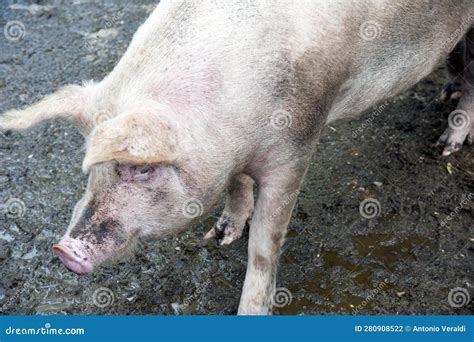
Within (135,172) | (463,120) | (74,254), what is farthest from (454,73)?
(74,254)

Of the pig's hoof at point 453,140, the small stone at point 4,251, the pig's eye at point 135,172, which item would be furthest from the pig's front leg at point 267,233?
the pig's hoof at point 453,140

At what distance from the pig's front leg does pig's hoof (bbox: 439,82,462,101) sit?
2304mm

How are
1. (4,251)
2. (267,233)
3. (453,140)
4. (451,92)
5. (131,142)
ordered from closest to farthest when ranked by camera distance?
(131,142) < (267,233) < (4,251) < (453,140) < (451,92)

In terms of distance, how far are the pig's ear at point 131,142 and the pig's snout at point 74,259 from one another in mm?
446

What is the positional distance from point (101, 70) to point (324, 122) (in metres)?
2.76

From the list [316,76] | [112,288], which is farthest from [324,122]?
[112,288]

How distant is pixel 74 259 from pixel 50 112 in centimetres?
69

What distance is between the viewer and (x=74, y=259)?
2965 millimetres

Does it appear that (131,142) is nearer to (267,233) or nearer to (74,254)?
(74,254)

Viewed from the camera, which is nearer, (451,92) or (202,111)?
(202,111)

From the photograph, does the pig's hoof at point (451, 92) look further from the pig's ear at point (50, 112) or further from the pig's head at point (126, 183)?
the pig's ear at point (50, 112)

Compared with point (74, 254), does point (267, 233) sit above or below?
below

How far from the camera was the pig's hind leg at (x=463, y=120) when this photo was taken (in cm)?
484

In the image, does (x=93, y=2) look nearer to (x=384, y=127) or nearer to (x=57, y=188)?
(x=57, y=188)
